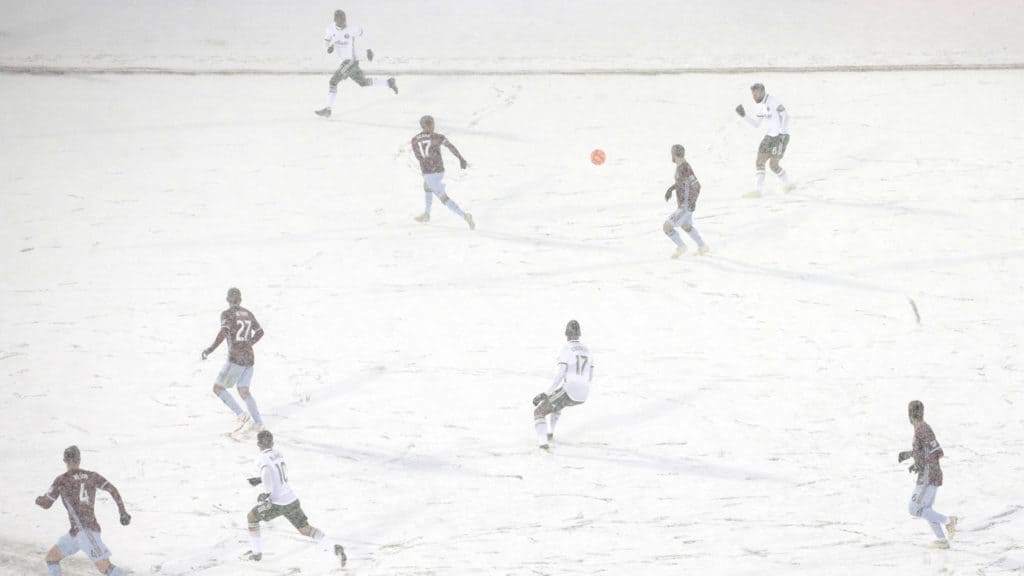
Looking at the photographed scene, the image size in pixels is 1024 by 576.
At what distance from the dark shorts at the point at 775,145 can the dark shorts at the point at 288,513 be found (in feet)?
38.2

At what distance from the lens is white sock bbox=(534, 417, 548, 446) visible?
54.1 feet

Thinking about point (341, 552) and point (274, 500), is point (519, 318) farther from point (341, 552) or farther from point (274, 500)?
point (274, 500)

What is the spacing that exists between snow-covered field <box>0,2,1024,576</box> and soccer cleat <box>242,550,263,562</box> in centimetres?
20

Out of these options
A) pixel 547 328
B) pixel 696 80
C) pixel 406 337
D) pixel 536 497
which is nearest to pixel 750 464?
pixel 536 497

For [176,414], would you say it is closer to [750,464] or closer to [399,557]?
[399,557]

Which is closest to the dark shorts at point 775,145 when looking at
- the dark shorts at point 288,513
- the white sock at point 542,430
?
the white sock at point 542,430

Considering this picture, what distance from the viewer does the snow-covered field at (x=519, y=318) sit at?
15.4 meters

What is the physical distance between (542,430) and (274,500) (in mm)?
3714

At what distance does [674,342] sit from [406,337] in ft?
12.8

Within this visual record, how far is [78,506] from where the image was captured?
13.9m

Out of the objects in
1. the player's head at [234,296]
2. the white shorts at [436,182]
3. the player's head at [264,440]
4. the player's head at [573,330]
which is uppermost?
the white shorts at [436,182]

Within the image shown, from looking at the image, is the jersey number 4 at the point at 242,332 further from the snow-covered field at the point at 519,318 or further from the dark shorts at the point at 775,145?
the dark shorts at the point at 775,145

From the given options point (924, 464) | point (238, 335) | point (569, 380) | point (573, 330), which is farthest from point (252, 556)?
point (924, 464)

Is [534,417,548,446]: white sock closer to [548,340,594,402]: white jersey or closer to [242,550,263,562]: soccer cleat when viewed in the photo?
[548,340,594,402]: white jersey
